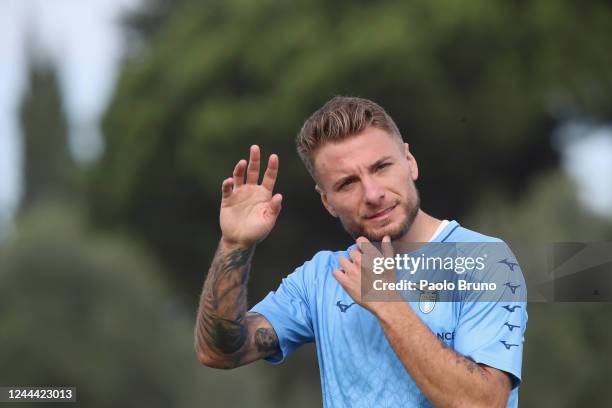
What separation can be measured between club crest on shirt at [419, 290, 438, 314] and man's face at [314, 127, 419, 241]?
222mm

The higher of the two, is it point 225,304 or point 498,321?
point 225,304

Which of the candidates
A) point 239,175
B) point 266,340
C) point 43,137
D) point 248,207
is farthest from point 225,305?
point 43,137

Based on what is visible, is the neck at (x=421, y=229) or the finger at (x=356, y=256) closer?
the finger at (x=356, y=256)

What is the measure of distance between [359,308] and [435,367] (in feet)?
1.68

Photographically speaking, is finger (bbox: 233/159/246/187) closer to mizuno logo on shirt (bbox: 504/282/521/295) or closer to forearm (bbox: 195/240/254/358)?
forearm (bbox: 195/240/254/358)

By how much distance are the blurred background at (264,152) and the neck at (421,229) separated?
1034 centimetres

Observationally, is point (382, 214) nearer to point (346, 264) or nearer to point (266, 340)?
point (346, 264)

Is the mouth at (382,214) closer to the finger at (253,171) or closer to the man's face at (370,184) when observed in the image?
the man's face at (370,184)

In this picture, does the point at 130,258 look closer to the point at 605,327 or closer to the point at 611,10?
the point at 605,327

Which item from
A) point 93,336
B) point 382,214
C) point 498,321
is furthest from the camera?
point 93,336

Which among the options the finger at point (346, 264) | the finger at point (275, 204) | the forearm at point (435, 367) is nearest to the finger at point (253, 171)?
the finger at point (275, 204)

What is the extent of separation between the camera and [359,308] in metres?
3.65

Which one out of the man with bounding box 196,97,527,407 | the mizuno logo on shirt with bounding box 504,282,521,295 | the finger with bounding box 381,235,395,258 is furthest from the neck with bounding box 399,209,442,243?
the mizuno logo on shirt with bounding box 504,282,521,295

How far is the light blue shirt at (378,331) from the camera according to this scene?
3.37 m
